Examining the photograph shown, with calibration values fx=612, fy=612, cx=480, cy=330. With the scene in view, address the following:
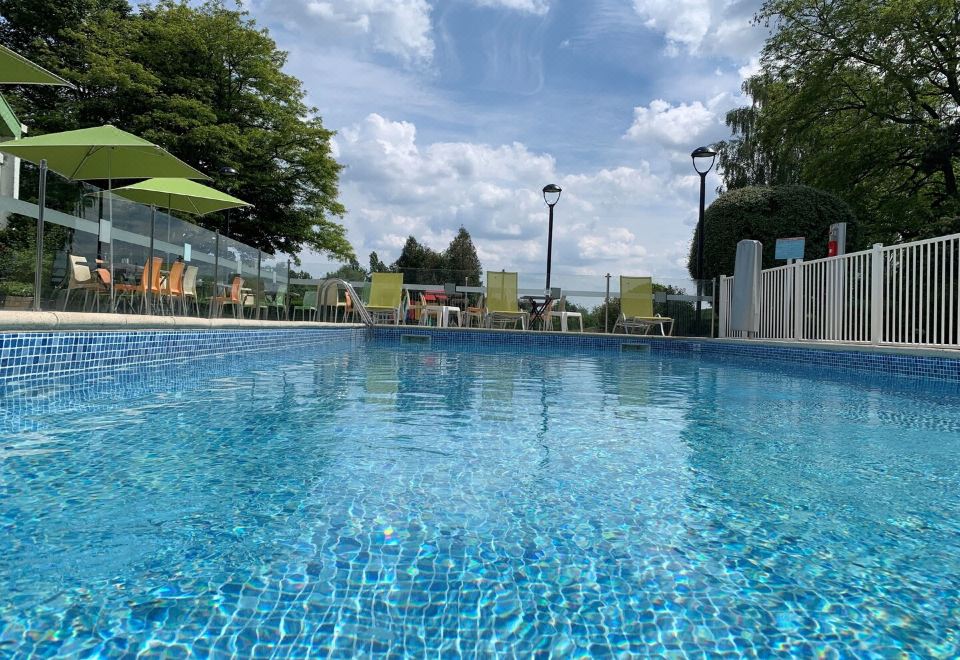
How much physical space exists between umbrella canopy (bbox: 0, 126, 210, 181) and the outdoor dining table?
821cm

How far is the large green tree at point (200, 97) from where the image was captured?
2039 cm

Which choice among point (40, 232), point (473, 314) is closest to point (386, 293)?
point (473, 314)

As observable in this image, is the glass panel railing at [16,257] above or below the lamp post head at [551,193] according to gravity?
below

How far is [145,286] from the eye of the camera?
7340mm

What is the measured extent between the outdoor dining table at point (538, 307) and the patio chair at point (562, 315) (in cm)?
16

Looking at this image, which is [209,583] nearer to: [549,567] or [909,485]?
[549,567]

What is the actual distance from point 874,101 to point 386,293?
13301 millimetres

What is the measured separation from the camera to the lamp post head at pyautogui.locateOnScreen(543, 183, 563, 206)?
14.5 meters

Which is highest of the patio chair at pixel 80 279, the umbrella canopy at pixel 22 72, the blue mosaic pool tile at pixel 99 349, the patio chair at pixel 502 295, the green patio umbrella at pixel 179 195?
the umbrella canopy at pixel 22 72

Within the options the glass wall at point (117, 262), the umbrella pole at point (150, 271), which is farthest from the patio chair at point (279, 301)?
the umbrella pole at point (150, 271)

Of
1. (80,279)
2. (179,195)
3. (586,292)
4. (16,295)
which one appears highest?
(179,195)

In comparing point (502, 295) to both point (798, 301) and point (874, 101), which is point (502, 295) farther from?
point (874, 101)

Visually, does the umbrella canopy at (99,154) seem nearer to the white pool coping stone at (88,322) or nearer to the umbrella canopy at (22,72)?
the umbrella canopy at (22,72)

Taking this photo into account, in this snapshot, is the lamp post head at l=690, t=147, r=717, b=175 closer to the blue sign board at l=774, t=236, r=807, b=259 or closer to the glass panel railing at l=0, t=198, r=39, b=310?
the blue sign board at l=774, t=236, r=807, b=259
